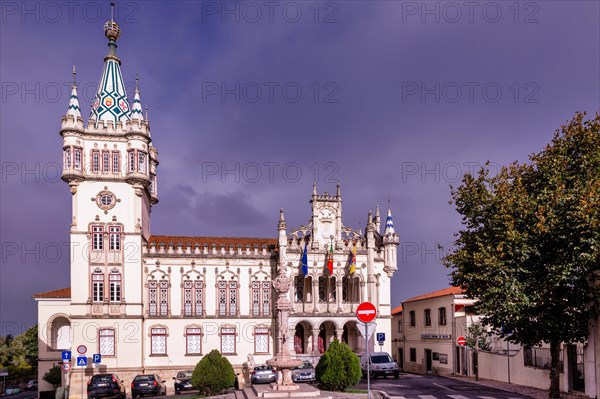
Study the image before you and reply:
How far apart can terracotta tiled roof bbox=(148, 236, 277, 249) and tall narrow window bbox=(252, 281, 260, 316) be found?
3.55 meters

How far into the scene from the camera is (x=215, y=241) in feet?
173

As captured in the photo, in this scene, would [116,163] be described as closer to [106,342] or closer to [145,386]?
[106,342]

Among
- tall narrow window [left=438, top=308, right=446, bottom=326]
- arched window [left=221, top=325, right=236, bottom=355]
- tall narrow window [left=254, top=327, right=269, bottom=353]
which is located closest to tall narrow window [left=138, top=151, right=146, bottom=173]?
arched window [left=221, top=325, right=236, bottom=355]

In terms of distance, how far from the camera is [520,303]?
24.2m

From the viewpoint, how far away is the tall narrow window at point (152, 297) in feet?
159

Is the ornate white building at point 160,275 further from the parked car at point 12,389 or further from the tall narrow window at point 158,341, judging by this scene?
the parked car at point 12,389

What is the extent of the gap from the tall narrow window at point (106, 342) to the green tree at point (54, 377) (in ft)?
18.3

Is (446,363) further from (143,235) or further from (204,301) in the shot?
(143,235)

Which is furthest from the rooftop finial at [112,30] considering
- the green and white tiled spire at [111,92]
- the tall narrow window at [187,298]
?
the tall narrow window at [187,298]

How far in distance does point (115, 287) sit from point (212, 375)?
67.1 ft

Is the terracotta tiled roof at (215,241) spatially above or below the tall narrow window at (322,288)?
above

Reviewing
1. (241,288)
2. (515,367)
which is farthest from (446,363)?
(241,288)

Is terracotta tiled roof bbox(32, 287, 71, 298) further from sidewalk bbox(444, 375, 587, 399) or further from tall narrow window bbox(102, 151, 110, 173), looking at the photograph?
sidewalk bbox(444, 375, 587, 399)

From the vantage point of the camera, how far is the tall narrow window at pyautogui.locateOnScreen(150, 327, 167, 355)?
157 ft
